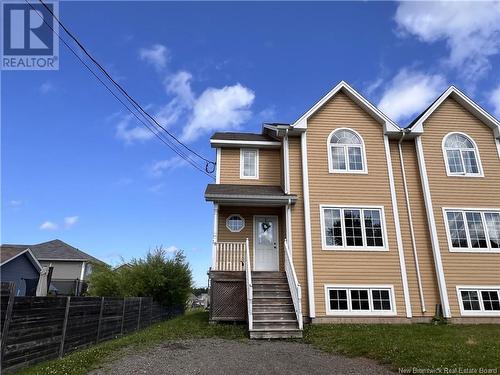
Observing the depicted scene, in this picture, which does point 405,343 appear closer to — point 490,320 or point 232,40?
point 490,320

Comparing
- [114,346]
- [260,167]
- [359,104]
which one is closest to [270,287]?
[114,346]

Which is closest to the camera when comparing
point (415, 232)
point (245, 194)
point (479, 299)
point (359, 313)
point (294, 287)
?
point (294, 287)

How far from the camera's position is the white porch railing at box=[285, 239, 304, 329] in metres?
9.32

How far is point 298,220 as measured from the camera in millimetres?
12172

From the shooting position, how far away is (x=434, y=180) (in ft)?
41.9

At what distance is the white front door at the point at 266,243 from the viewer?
12992mm

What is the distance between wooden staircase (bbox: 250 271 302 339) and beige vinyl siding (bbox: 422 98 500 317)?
19.8ft

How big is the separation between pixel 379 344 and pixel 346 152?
7.66 metres

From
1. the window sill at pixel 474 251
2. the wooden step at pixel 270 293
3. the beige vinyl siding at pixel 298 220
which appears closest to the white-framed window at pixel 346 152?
the beige vinyl siding at pixel 298 220

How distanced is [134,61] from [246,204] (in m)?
7.00

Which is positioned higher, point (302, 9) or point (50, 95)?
point (302, 9)

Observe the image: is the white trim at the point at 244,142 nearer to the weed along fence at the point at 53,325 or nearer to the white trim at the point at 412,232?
the white trim at the point at 412,232

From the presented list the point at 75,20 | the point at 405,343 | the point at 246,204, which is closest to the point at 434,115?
the point at 246,204

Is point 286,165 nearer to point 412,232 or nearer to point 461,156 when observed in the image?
point 412,232
